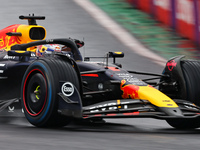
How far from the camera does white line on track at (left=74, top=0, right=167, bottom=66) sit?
17.4 m

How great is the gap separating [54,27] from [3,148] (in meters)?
14.6

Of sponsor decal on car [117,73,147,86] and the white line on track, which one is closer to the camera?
sponsor decal on car [117,73,147,86]

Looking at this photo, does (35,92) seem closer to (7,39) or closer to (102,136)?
(102,136)

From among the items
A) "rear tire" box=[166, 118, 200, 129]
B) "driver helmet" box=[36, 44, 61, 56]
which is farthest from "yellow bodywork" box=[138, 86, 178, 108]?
"driver helmet" box=[36, 44, 61, 56]

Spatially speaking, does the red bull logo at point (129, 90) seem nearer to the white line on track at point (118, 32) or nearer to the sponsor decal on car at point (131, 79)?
the sponsor decal on car at point (131, 79)

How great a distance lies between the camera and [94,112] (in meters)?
7.46

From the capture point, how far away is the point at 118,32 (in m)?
19.8

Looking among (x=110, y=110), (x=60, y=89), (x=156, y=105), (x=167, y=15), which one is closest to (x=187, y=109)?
(x=156, y=105)

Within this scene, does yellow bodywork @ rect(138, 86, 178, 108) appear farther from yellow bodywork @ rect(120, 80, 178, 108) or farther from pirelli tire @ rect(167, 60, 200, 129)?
pirelli tire @ rect(167, 60, 200, 129)

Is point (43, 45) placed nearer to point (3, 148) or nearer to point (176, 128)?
point (176, 128)

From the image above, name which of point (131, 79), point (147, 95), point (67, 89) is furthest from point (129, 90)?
point (67, 89)

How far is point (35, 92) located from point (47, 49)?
2.17 meters

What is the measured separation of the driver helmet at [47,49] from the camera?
32.5ft

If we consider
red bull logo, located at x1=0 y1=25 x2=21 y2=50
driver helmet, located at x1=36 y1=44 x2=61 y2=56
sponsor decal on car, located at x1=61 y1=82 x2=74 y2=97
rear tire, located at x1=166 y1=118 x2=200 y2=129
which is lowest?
rear tire, located at x1=166 y1=118 x2=200 y2=129
